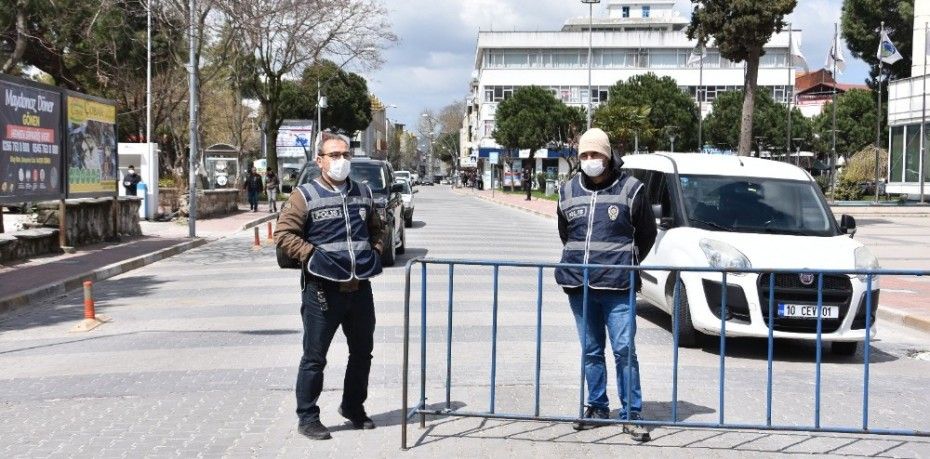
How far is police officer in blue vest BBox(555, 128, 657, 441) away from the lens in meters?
5.71

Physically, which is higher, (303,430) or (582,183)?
(582,183)

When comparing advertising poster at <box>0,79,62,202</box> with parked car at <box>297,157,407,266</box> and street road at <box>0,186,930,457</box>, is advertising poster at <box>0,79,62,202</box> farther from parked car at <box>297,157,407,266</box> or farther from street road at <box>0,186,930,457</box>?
parked car at <box>297,157,407,266</box>

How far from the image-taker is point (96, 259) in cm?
1686

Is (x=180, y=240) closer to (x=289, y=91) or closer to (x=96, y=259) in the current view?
(x=96, y=259)

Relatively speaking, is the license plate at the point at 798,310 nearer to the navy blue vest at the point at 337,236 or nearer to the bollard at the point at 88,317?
the navy blue vest at the point at 337,236

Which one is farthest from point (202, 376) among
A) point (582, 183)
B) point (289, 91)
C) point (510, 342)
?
point (289, 91)

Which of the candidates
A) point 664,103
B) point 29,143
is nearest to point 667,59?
point 664,103

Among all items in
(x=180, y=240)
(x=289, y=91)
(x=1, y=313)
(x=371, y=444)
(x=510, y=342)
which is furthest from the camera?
(x=289, y=91)

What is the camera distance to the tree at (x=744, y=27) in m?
25.3

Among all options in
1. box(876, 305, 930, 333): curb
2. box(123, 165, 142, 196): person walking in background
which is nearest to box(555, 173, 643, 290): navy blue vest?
box(876, 305, 930, 333): curb

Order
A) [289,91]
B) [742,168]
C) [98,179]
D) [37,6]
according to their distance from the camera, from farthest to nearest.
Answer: [289,91] → [37,6] → [98,179] → [742,168]

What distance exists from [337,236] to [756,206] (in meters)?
5.43

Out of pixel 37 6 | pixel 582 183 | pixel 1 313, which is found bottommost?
pixel 1 313

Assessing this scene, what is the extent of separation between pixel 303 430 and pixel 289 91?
7479 centimetres
